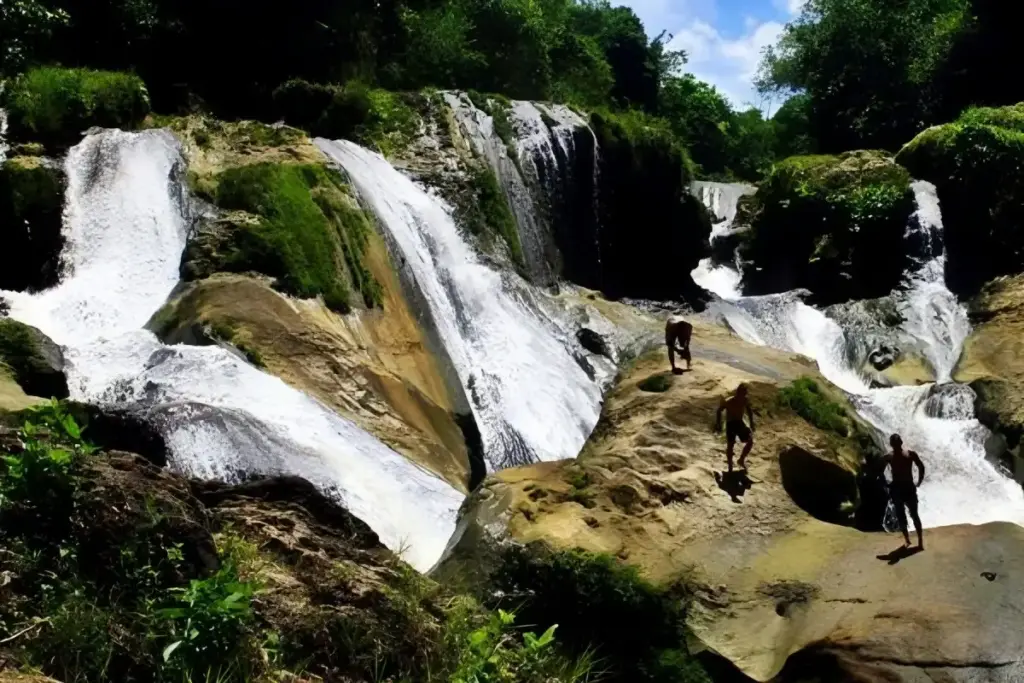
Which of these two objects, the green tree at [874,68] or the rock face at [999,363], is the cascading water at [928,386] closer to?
the rock face at [999,363]

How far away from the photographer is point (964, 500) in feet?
53.9

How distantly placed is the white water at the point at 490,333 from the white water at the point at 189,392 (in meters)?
3.36

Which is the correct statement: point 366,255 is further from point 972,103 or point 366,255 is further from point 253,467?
point 972,103

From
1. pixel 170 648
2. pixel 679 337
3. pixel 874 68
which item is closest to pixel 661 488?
pixel 679 337

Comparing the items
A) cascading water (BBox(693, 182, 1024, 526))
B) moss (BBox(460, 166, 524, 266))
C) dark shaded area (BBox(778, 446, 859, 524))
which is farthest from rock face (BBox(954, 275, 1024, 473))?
moss (BBox(460, 166, 524, 266))

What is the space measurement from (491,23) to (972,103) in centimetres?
1628

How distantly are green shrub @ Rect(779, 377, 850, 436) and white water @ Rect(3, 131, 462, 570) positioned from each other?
352 centimetres

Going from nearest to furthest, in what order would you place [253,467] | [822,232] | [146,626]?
1. [146,626]
2. [253,467]
3. [822,232]

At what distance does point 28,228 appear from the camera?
1473 cm

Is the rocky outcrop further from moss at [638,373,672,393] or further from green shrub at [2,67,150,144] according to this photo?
green shrub at [2,67,150,144]

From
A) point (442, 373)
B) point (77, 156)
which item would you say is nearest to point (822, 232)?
point (442, 373)

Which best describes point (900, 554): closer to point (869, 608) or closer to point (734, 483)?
point (869, 608)

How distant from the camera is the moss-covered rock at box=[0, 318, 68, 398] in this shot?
33.7 feet

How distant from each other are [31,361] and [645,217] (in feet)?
61.4
